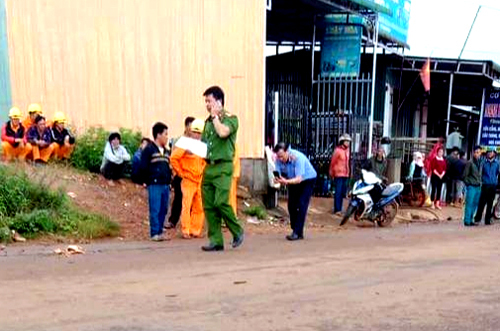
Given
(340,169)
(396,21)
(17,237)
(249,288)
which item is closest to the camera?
(249,288)

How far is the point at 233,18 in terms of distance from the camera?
1383 cm

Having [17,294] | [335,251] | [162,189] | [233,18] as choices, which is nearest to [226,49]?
[233,18]

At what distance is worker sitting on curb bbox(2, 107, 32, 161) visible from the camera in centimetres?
1143

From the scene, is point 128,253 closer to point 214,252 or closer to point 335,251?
point 214,252

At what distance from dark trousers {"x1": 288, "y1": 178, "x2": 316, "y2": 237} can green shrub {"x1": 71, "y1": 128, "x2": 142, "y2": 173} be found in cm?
361

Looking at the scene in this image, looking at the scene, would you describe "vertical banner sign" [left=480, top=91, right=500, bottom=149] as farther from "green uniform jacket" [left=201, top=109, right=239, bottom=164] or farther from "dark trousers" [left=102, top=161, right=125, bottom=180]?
"green uniform jacket" [left=201, top=109, right=239, bottom=164]

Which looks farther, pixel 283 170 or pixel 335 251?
pixel 283 170

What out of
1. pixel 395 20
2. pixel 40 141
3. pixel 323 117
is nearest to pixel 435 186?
pixel 323 117

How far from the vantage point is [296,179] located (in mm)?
9828

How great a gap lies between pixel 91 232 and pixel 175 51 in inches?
206

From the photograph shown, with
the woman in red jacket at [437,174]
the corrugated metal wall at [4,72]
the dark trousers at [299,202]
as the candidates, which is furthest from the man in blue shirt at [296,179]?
the woman in red jacket at [437,174]

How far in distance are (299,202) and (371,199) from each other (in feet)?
12.9

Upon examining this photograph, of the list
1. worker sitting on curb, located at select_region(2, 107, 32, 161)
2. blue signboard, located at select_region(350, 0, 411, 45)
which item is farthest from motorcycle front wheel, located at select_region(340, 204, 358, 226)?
blue signboard, located at select_region(350, 0, 411, 45)

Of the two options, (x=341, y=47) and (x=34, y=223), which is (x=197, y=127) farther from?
(x=341, y=47)
